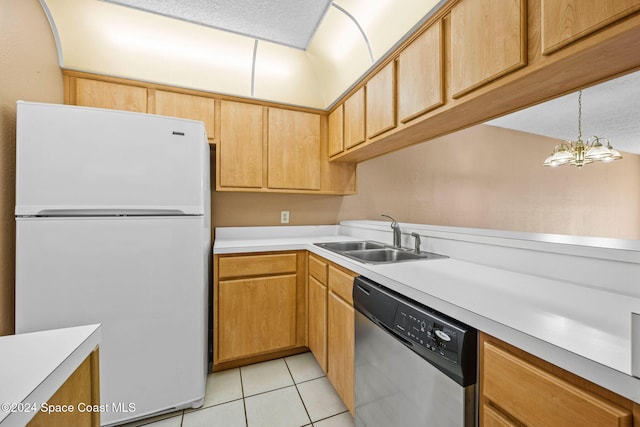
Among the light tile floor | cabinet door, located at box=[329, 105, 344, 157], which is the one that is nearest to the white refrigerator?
the light tile floor

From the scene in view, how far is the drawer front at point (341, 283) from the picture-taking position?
135 cm

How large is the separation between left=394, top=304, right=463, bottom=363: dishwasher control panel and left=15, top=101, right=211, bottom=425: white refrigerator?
3.87 ft

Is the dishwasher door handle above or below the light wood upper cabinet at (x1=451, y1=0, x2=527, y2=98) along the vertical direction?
below

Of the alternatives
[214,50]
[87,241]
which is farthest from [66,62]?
[87,241]

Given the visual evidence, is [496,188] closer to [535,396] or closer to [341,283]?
[341,283]

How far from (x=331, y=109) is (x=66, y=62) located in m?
1.94

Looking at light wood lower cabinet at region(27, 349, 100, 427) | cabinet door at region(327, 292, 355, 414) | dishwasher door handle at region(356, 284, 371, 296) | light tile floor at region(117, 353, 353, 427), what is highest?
dishwasher door handle at region(356, 284, 371, 296)

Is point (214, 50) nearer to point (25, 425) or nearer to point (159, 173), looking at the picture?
point (159, 173)

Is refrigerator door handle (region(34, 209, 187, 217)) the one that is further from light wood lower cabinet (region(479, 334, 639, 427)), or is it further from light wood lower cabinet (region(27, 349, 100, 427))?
light wood lower cabinet (region(479, 334, 639, 427))

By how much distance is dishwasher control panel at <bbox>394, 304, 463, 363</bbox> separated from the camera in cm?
73

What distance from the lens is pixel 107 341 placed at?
1.33m

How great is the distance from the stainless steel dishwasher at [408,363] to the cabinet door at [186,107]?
1756 mm

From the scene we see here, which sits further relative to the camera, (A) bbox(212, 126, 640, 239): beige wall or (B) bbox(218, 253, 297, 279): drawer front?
(A) bbox(212, 126, 640, 239): beige wall

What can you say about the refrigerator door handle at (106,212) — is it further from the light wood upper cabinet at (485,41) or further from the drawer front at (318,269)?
the light wood upper cabinet at (485,41)
